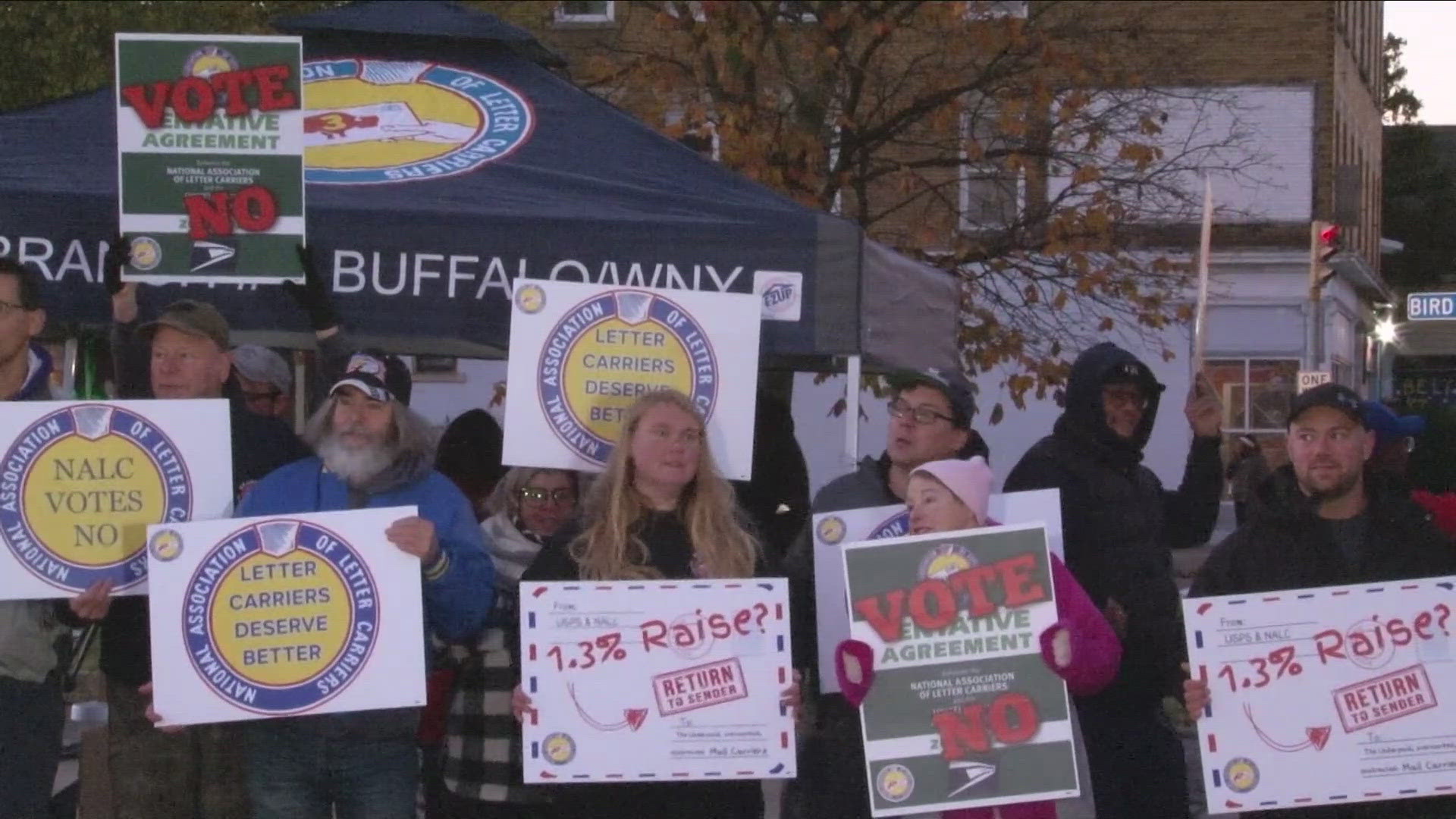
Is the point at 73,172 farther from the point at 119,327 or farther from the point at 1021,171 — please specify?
the point at 1021,171

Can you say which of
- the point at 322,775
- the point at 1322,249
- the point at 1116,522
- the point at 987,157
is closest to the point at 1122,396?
the point at 1116,522

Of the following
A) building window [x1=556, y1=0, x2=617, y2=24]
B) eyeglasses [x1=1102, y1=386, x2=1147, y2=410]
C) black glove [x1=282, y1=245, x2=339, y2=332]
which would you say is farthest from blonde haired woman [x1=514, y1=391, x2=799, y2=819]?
building window [x1=556, y1=0, x2=617, y2=24]

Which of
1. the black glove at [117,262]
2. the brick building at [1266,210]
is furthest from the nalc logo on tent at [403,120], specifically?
the brick building at [1266,210]

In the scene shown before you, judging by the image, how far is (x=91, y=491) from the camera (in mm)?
4672

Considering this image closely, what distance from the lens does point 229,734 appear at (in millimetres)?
5016

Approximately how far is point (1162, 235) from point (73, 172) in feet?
35.9

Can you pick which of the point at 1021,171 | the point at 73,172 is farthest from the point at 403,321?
the point at 1021,171

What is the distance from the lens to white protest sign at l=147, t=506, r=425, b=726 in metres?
4.49

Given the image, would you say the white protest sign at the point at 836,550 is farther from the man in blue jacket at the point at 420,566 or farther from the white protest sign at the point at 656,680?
the man in blue jacket at the point at 420,566

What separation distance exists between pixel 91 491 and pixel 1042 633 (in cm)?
252

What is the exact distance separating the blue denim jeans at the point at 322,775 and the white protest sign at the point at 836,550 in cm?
119

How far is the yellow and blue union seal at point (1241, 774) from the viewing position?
171 inches

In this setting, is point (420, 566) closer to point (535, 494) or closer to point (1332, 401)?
point (535, 494)

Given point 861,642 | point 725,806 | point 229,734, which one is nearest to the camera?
point 861,642
